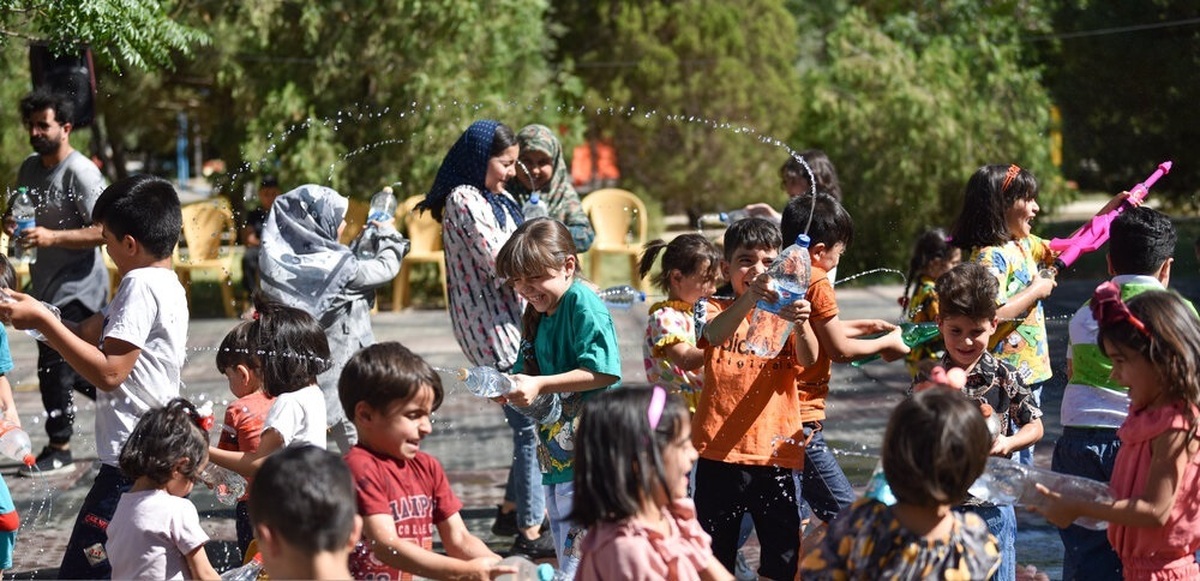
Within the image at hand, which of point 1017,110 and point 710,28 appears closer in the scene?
point 1017,110

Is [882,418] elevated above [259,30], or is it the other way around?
[259,30]

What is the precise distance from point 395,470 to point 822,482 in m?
1.91

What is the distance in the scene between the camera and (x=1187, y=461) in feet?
13.0

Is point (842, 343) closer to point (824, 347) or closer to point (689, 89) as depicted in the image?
point (824, 347)

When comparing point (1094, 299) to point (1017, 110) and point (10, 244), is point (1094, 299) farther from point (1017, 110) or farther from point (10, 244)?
point (1017, 110)

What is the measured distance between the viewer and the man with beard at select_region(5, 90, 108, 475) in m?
7.27

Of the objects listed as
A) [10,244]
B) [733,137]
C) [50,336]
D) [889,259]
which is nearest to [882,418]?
[10,244]

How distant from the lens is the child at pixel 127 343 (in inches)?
181

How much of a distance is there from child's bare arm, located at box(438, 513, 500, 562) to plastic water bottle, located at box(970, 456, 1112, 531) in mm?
1430

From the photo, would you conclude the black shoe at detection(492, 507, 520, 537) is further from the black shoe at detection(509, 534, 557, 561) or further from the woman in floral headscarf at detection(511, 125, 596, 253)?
the woman in floral headscarf at detection(511, 125, 596, 253)

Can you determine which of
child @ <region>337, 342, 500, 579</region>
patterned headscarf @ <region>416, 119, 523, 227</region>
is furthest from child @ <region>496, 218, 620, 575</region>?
patterned headscarf @ <region>416, 119, 523, 227</region>

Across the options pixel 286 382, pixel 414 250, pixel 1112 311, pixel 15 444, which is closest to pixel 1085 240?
pixel 1112 311

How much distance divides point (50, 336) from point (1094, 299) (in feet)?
10.2

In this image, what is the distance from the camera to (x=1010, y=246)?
563 cm
